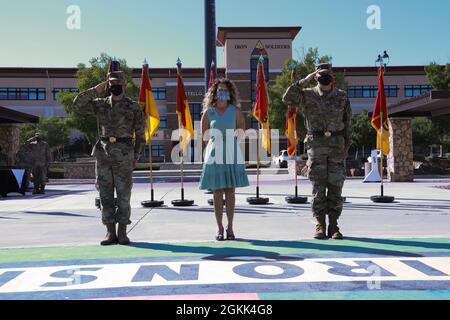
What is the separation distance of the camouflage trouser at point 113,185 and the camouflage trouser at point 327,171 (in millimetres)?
2324

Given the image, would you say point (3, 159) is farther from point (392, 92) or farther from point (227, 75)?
point (392, 92)

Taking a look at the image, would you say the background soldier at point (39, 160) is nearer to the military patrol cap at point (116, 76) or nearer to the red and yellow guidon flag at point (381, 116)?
the red and yellow guidon flag at point (381, 116)

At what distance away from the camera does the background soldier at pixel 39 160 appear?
53.6 feet

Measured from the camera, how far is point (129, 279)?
4.03 metres

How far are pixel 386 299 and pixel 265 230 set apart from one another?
3692mm

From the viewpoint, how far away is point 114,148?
5895 mm

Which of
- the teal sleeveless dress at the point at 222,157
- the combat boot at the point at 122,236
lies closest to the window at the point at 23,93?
the combat boot at the point at 122,236

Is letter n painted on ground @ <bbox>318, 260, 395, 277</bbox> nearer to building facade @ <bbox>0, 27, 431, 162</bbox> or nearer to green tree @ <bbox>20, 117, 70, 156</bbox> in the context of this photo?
green tree @ <bbox>20, 117, 70, 156</bbox>

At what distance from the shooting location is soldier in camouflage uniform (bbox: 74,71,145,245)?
5895 mm

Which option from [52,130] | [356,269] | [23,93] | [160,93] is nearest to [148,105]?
[356,269]

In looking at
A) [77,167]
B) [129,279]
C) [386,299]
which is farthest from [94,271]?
[77,167]

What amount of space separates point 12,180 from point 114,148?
1107 cm

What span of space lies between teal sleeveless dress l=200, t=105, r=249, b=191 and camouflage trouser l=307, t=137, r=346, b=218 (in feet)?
3.02

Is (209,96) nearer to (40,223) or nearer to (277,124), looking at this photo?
(40,223)
